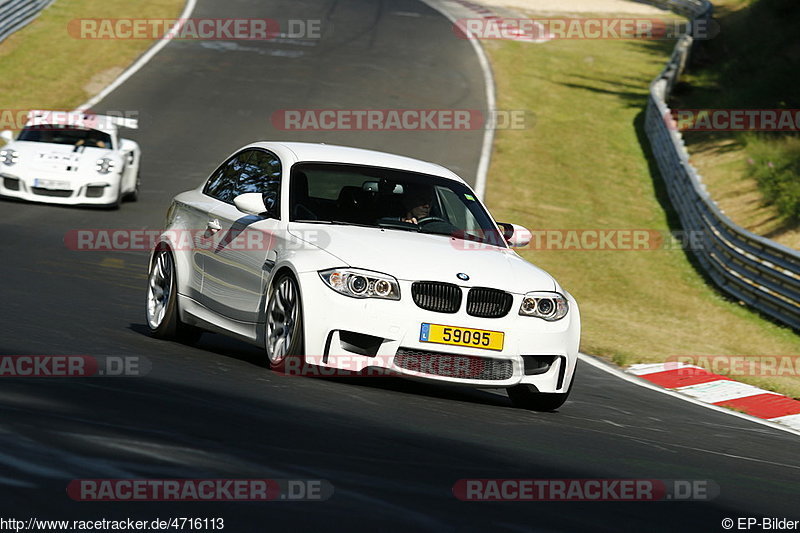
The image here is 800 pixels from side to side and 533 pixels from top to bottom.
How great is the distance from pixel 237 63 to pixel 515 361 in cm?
2899

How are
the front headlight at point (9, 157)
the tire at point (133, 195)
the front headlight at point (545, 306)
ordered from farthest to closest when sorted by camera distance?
the tire at point (133, 195) → the front headlight at point (9, 157) → the front headlight at point (545, 306)

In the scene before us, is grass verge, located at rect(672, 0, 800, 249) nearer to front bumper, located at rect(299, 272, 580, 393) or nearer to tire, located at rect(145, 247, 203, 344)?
tire, located at rect(145, 247, 203, 344)

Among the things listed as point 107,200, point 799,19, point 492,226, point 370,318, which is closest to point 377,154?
point 492,226

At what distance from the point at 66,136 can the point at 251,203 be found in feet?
42.9

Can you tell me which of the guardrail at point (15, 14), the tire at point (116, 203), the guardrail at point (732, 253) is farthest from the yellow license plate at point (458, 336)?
the guardrail at point (15, 14)

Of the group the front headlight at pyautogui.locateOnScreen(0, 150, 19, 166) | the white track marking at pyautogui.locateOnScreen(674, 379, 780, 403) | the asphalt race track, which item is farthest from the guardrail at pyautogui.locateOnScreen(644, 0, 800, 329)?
the front headlight at pyautogui.locateOnScreen(0, 150, 19, 166)

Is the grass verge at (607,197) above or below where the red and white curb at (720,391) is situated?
below

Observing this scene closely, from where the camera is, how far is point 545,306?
8.63 metres

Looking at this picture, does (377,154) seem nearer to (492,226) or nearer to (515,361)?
(492,226)

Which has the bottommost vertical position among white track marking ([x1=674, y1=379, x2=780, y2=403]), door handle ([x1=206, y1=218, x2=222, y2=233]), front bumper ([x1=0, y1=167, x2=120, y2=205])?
front bumper ([x1=0, y1=167, x2=120, y2=205])

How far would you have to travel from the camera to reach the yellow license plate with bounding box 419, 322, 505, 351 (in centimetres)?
822

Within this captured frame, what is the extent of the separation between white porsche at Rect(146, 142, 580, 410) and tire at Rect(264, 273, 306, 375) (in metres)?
0.01

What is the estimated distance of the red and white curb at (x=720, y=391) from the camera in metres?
11.2

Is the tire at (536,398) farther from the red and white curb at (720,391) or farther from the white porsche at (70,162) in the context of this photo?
the white porsche at (70,162)
